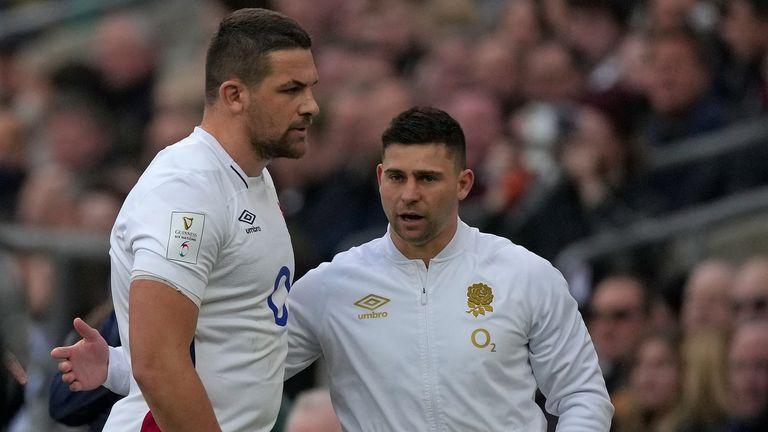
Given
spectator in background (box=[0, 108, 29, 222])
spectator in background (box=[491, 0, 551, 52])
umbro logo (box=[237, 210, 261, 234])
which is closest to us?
umbro logo (box=[237, 210, 261, 234])

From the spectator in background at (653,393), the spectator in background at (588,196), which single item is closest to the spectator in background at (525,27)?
the spectator in background at (588,196)

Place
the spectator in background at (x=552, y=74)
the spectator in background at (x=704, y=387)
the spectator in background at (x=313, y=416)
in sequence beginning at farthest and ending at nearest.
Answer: the spectator in background at (x=552, y=74), the spectator in background at (x=704, y=387), the spectator in background at (x=313, y=416)

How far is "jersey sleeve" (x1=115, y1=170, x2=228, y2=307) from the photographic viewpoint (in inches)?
164

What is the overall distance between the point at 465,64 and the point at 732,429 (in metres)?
3.66

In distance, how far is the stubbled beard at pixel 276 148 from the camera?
4.49 m

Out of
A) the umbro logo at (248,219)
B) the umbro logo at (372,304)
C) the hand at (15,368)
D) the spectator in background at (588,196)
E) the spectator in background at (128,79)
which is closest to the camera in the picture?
the umbro logo at (248,219)

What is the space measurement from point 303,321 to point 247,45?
102 centimetres

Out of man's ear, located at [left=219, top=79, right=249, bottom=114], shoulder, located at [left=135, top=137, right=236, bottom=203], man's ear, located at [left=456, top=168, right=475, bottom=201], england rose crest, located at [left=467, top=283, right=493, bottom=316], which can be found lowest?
england rose crest, located at [left=467, top=283, right=493, bottom=316]

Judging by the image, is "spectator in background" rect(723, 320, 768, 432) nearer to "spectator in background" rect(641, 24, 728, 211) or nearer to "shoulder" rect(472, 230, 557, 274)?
"spectator in background" rect(641, 24, 728, 211)

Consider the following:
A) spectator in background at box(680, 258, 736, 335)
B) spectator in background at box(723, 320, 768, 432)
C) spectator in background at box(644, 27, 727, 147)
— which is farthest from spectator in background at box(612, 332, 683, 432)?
spectator in background at box(644, 27, 727, 147)

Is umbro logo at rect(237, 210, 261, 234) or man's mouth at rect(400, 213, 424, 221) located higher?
umbro logo at rect(237, 210, 261, 234)

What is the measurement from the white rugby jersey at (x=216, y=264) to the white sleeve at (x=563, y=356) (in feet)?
2.74

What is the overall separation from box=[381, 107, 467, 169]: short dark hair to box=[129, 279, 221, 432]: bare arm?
3.56 ft

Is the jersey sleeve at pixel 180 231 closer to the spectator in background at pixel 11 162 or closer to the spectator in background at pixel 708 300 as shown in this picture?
the spectator in background at pixel 708 300
